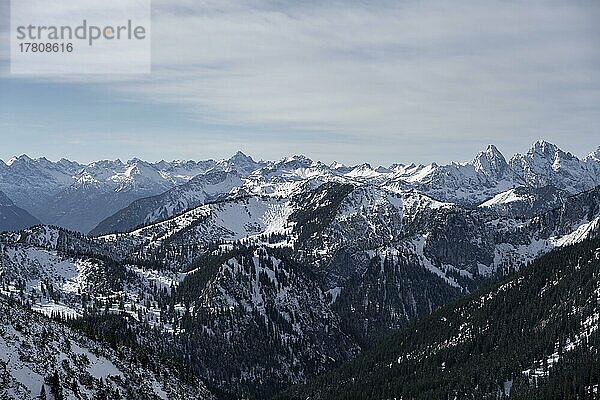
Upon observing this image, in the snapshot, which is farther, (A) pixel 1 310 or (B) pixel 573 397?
(B) pixel 573 397

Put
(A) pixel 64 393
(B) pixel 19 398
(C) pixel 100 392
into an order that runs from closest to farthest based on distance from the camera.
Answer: (B) pixel 19 398 → (A) pixel 64 393 → (C) pixel 100 392

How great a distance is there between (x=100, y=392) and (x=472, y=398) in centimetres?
14503

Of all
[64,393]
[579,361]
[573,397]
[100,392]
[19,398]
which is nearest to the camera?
[19,398]

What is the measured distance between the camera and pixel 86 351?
10556 centimetres

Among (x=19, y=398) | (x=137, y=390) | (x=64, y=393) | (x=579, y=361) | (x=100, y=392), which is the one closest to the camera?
(x=19, y=398)

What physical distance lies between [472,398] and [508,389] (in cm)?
1440

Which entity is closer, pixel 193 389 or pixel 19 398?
pixel 19 398

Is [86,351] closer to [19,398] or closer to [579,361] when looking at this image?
[19,398]

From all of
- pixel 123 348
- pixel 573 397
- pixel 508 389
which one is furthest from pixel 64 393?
pixel 508 389

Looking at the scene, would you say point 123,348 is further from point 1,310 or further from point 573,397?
point 573,397

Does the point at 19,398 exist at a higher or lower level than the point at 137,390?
higher

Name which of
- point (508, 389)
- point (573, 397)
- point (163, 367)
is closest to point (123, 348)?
point (163, 367)

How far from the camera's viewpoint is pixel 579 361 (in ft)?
623

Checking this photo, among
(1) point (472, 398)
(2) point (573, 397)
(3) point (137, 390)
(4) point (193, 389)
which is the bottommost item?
(1) point (472, 398)
